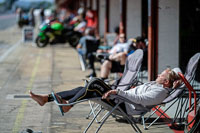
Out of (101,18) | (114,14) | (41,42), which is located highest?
(114,14)

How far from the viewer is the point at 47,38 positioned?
2119cm

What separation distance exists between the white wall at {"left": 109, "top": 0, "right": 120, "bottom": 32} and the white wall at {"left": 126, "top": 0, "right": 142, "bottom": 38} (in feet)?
15.5

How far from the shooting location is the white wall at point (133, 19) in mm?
14805

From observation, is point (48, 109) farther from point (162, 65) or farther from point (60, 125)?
point (162, 65)

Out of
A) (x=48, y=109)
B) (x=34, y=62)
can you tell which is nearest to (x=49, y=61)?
(x=34, y=62)

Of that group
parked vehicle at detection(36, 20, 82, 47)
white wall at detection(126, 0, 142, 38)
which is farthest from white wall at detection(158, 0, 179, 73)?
parked vehicle at detection(36, 20, 82, 47)

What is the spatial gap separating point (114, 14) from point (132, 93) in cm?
1387

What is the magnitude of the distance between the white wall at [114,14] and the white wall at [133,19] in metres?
4.74

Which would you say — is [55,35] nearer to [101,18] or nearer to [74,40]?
[74,40]

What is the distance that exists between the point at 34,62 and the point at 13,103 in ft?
22.9

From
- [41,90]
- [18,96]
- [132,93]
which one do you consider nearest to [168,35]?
[41,90]

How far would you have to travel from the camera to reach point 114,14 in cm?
1997

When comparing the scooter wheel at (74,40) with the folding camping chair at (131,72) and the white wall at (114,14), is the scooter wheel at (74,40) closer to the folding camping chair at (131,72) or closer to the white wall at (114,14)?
the white wall at (114,14)

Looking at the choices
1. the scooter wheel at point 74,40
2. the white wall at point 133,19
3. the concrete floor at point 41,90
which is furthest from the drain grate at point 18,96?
the scooter wheel at point 74,40
